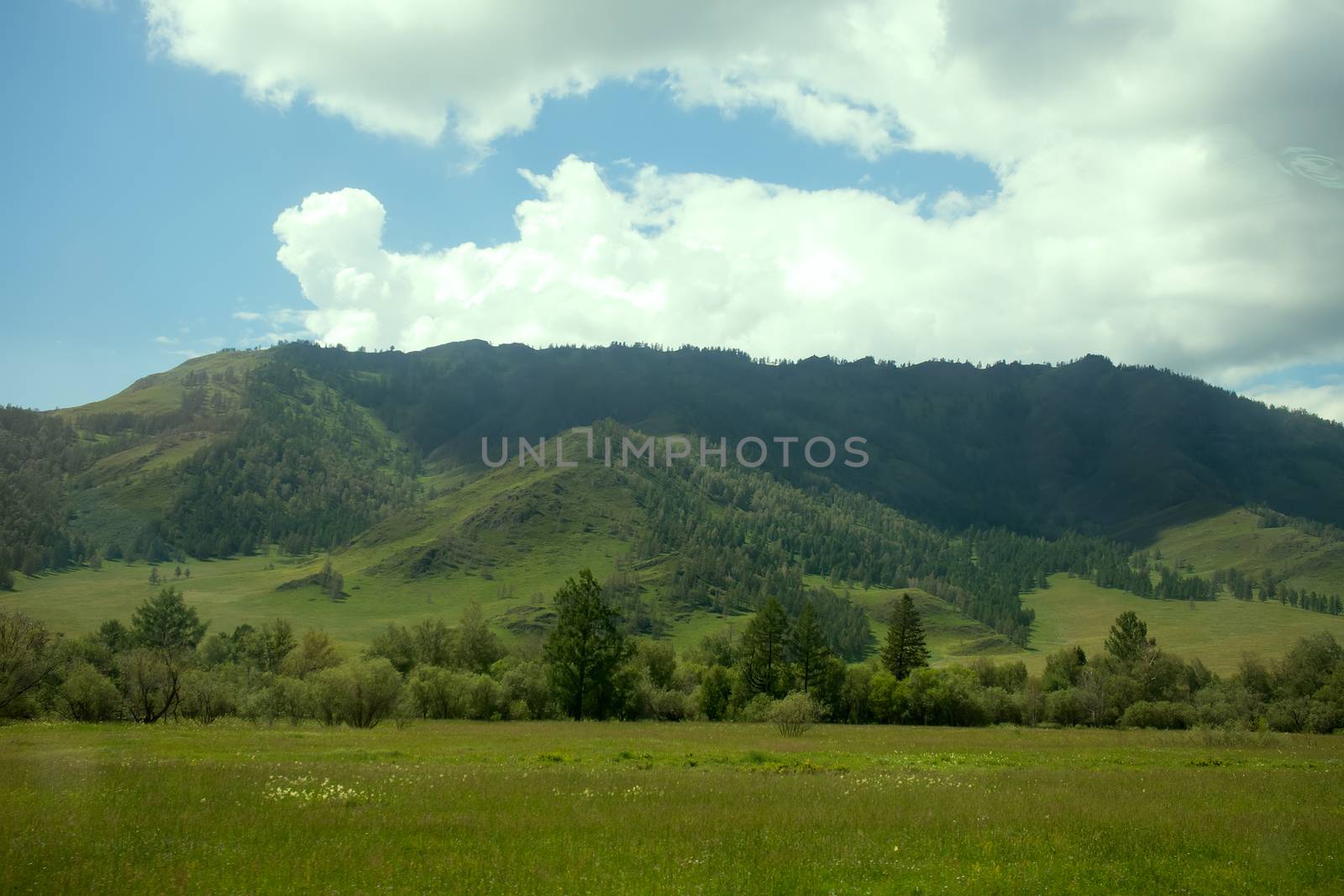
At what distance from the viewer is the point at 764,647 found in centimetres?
9250

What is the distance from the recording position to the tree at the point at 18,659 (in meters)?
47.6

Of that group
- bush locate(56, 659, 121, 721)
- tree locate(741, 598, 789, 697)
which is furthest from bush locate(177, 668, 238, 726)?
tree locate(741, 598, 789, 697)

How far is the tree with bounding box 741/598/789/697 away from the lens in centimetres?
9175

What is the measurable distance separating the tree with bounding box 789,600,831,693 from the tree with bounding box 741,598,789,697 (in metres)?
1.44

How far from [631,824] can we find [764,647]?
73.8 meters

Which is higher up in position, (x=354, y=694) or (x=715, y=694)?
(x=354, y=694)

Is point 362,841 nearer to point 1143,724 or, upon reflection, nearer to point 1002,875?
point 1002,875

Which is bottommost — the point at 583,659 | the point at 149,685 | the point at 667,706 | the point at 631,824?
the point at 667,706

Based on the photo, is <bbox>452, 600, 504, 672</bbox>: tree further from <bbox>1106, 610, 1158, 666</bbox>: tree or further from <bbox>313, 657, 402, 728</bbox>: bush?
<bbox>1106, 610, 1158, 666</bbox>: tree

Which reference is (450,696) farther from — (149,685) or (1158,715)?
(1158,715)

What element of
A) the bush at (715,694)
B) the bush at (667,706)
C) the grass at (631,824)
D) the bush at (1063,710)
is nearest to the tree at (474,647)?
the bush at (667,706)

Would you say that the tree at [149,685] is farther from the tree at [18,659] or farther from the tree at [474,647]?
the tree at [474,647]

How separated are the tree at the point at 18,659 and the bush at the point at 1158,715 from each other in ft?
289

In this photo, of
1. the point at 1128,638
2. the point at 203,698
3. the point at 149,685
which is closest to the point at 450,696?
the point at 203,698
